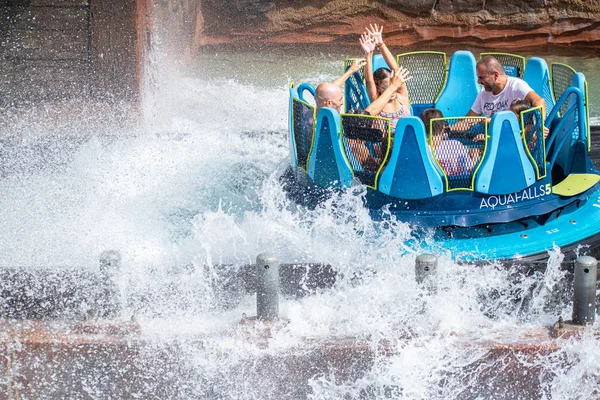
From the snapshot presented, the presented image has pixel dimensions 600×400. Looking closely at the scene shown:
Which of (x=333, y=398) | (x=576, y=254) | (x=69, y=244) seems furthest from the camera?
(x=69, y=244)

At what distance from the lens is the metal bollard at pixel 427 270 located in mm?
3850

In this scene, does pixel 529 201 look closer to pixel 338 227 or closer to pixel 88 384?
pixel 338 227

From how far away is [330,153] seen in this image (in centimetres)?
494

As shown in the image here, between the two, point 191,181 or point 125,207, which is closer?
point 125,207

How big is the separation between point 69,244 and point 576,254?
3.15 metres

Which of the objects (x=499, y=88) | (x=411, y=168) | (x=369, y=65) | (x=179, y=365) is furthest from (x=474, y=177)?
(x=179, y=365)

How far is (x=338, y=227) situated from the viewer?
15.9ft

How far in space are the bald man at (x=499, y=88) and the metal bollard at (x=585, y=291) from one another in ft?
6.17

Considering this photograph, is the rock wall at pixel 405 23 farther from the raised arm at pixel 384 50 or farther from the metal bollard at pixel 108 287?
the metal bollard at pixel 108 287

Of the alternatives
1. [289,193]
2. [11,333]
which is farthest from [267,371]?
[289,193]

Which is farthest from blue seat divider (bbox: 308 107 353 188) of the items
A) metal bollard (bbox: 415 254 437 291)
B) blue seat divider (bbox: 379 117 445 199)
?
metal bollard (bbox: 415 254 437 291)

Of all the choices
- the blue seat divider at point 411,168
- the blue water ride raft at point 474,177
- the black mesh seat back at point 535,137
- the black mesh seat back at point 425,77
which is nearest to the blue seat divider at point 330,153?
the blue water ride raft at point 474,177

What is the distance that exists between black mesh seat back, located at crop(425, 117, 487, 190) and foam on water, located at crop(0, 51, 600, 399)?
51cm

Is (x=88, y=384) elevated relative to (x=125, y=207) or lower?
lower
